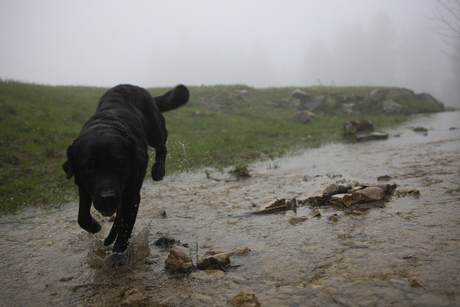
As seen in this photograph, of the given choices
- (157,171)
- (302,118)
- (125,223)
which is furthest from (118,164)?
(302,118)

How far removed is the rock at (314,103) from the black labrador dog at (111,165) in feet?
53.2

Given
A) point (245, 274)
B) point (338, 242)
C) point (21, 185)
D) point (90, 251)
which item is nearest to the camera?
point (245, 274)

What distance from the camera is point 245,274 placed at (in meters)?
2.36

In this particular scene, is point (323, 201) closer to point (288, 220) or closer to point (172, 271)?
point (288, 220)

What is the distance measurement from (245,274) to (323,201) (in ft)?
6.44

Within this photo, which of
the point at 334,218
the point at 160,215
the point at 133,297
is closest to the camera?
the point at 133,297

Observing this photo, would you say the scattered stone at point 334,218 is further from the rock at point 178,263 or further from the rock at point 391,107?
the rock at point 391,107

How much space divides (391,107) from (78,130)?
1740 centimetres

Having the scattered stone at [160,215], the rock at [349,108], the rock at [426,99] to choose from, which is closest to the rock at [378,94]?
the rock at [349,108]

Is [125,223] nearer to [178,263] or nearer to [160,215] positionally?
[178,263]

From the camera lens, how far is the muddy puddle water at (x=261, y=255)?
6.58ft

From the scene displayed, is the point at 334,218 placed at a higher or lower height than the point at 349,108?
lower

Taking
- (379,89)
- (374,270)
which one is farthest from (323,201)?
(379,89)

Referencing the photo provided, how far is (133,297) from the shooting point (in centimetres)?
209
